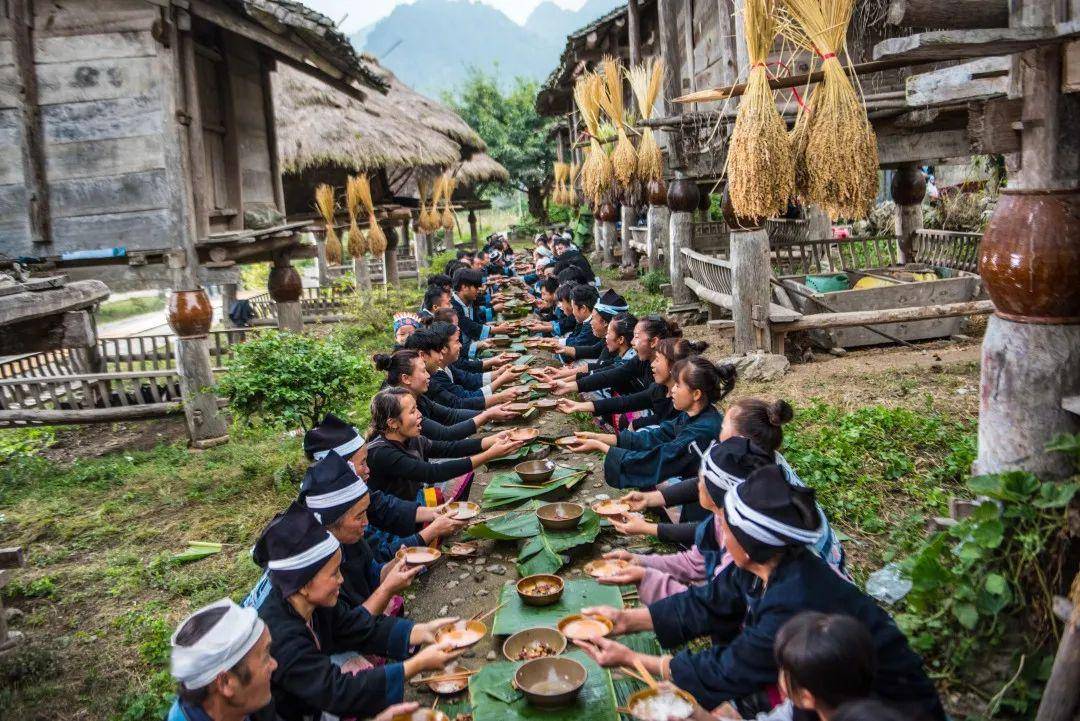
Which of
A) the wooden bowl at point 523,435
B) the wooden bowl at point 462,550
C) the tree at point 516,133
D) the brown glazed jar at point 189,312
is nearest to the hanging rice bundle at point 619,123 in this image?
the brown glazed jar at point 189,312

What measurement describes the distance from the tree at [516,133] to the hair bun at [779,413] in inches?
1193

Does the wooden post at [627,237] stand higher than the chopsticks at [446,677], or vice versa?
the wooden post at [627,237]

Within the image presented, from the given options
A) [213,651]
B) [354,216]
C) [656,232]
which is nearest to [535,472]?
[213,651]

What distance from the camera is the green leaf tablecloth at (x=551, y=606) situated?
3.42 m

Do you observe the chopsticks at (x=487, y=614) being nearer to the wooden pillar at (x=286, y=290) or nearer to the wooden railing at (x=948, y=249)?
the wooden pillar at (x=286, y=290)

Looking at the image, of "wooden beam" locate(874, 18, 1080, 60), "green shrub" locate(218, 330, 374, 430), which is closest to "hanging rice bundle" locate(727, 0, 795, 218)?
"wooden beam" locate(874, 18, 1080, 60)

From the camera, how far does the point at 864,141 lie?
556 centimetres

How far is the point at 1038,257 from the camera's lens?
3029 mm

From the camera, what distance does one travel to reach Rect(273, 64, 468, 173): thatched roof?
15211 mm

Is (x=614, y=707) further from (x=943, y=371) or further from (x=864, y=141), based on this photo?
(x=943, y=371)

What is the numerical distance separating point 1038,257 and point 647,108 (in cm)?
835

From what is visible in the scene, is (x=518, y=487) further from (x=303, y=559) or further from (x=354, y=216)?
(x=354, y=216)

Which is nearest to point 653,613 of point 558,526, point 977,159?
point 558,526

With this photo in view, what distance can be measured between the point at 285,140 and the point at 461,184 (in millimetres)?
10671
